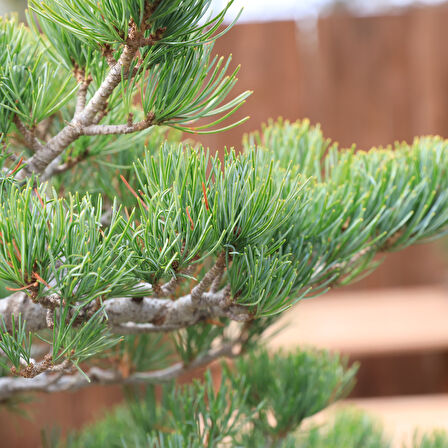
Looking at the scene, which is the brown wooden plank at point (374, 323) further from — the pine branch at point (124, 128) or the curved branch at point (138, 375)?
the pine branch at point (124, 128)

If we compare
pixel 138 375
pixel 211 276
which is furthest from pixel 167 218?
pixel 138 375

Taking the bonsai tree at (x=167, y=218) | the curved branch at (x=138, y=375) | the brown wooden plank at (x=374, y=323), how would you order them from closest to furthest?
the bonsai tree at (x=167, y=218), the curved branch at (x=138, y=375), the brown wooden plank at (x=374, y=323)

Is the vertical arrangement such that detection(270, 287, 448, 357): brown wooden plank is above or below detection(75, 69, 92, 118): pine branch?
below

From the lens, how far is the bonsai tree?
288 millimetres

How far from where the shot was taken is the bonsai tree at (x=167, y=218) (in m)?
0.29

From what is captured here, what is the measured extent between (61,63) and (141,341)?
0.28m

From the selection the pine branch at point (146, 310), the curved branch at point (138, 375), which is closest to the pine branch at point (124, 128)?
the pine branch at point (146, 310)

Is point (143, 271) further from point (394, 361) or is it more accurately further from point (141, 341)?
point (394, 361)

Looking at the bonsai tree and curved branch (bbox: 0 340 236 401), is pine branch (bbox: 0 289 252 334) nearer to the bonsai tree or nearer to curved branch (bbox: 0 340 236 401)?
the bonsai tree

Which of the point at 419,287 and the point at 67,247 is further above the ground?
the point at 67,247

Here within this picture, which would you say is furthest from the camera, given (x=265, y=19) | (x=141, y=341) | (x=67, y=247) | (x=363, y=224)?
(x=265, y=19)

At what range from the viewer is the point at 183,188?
292 millimetres

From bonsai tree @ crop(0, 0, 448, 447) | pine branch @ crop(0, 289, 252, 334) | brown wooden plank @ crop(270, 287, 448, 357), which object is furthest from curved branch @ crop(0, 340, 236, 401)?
brown wooden plank @ crop(270, 287, 448, 357)

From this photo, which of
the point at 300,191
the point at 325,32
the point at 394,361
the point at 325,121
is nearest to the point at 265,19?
the point at 325,32
